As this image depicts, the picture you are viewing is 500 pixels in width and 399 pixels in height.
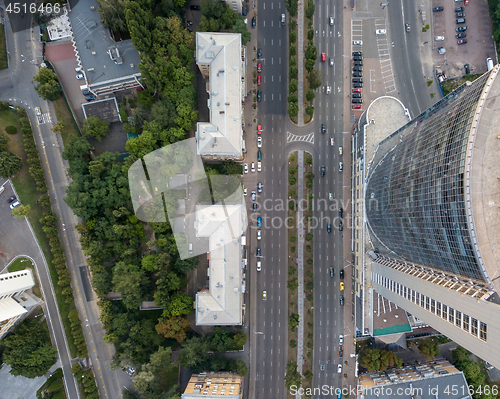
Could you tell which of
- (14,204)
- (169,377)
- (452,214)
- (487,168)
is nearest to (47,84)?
(14,204)

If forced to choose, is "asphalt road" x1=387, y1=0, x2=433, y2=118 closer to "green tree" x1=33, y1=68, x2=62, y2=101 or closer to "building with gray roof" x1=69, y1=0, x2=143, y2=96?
"building with gray roof" x1=69, y1=0, x2=143, y2=96

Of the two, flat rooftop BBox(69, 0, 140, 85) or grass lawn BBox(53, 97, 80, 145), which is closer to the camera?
flat rooftop BBox(69, 0, 140, 85)

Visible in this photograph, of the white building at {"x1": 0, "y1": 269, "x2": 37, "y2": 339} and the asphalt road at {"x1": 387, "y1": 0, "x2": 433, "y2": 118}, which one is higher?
the asphalt road at {"x1": 387, "y1": 0, "x2": 433, "y2": 118}

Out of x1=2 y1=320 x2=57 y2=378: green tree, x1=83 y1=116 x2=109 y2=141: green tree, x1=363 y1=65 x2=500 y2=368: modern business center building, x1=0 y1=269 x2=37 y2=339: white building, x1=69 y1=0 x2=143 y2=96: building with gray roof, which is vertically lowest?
x1=2 y1=320 x2=57 y2=378: green tree

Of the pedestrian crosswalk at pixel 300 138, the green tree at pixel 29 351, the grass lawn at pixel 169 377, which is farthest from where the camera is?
the pedestrian crosswalk at pixel 300 138

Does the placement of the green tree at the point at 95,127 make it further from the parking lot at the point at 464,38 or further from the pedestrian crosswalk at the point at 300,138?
the parking lot at the point at 464,38

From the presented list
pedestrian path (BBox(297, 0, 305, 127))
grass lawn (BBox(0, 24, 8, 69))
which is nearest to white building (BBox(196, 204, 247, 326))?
pedestrian path (BBox(297, 0, 305, 127))

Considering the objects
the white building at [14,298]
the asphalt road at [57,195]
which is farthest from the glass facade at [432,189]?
the white building at [14,298]

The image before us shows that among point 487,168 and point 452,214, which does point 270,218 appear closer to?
point 452,214
